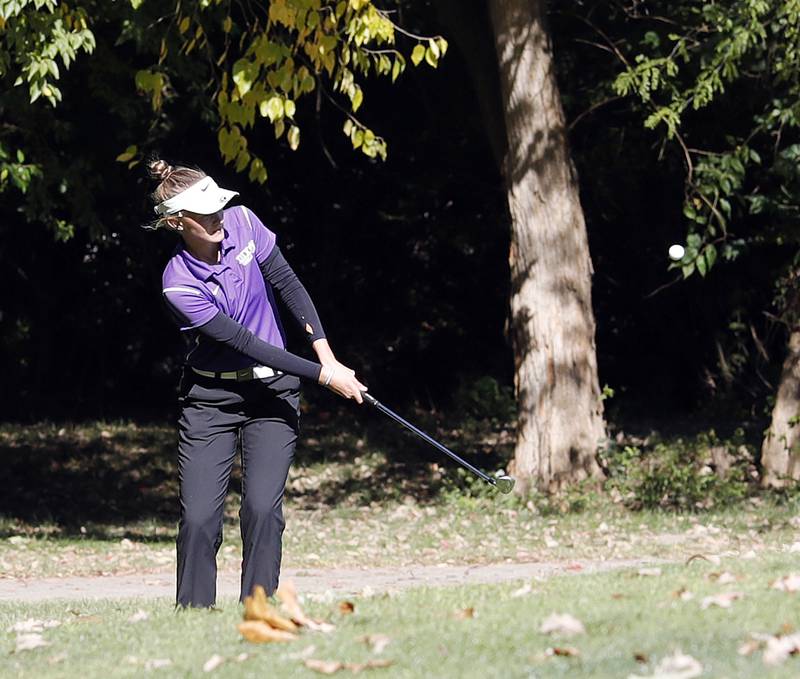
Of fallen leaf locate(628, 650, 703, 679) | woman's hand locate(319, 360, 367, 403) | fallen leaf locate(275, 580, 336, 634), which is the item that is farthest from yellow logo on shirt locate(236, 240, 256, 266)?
fallen leaf locate(628, 650, 703, 679)

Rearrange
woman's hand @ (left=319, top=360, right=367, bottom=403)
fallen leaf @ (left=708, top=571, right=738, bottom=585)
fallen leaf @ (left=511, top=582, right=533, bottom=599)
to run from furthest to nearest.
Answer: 1. woman's hand @ (left=319, top=360, right=367, bottom=403)
2. fallen leaf @ (left=511, top=582, right=533, bottom=599)
3. fallen leaf @ (left=708, top=571, right=738, bottom=585)

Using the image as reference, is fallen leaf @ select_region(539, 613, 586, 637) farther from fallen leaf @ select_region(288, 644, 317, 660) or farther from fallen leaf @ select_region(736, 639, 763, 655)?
fallen leaf @ select_region(288, 644, 317, 660)

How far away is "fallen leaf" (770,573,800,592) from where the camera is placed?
5246mm

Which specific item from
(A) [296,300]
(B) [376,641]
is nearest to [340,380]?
(A) [296,300]

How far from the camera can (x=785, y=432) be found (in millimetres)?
12516

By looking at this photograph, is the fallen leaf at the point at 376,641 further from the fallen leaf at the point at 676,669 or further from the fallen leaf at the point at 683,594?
the fallen leaf at the point at 683,594

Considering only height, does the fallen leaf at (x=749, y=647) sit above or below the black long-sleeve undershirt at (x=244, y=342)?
below

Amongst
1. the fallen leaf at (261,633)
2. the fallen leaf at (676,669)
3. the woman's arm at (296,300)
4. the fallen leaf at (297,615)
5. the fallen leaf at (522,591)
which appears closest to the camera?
the fallen leaf at (676,669)

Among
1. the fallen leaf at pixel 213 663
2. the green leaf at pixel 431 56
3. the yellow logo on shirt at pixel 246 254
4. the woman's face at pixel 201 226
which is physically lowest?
the fallen leaf at pixel 213 663

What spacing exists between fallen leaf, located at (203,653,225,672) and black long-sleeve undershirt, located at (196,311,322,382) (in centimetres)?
154

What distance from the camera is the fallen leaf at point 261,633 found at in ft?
16.3

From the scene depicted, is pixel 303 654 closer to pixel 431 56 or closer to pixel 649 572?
pixel 649 572

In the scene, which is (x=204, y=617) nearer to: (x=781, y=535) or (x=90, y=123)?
(x=781, y=535)

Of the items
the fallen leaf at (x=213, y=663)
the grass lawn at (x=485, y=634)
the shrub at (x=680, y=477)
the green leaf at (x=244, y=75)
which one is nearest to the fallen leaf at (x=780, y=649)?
the grass lawn at (x=485, y=634)
